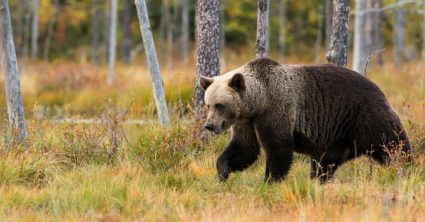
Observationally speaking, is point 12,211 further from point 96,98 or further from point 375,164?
point 96,98

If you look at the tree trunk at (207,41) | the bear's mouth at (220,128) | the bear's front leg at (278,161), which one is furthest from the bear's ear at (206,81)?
the tree trunk at (207,41)

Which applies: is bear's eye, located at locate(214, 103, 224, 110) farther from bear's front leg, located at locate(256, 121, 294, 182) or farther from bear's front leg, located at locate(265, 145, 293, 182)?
bear's front leg, located at locate(265, 145, 293, 182)

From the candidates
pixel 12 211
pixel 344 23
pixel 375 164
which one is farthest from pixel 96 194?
pixel 344 23

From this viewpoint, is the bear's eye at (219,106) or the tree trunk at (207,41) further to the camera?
the tree trunk at (207,41)

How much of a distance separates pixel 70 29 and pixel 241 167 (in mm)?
36113

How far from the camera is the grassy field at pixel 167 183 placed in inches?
226

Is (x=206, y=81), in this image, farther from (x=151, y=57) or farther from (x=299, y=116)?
(x=151, y=57)

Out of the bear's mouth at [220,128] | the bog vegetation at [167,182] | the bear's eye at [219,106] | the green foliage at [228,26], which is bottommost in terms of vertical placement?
the green foliage at [228,26]

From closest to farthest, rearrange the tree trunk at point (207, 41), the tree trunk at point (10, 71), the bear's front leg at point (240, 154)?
the bear's front leg at point (240, 154) → the tree trunk at point (10, 71) → the tree trunk at point (207, 41)

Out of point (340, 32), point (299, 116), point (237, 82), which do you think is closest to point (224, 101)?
point (237, 82)

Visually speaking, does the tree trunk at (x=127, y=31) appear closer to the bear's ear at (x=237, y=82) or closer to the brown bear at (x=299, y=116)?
the brown bear at (x=299, y=116)

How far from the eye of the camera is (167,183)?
6.92 metres

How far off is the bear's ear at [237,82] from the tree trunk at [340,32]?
132 inches

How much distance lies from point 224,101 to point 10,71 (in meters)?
3.35
